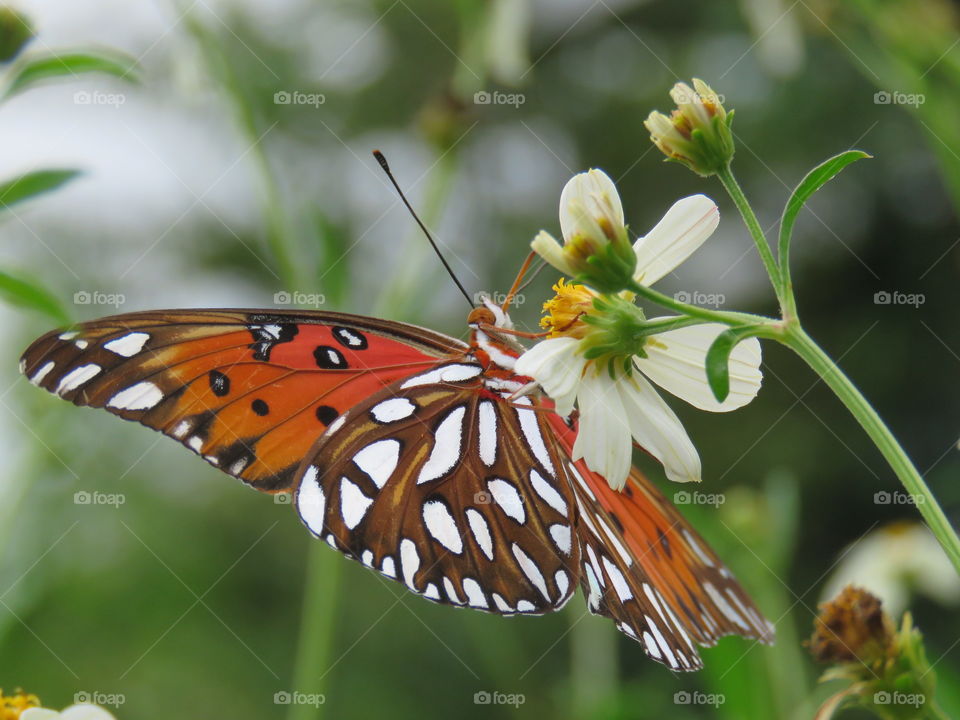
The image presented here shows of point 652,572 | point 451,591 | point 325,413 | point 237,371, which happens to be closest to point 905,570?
point 652,572

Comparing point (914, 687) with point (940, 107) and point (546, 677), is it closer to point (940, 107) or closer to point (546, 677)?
point (940, 107)

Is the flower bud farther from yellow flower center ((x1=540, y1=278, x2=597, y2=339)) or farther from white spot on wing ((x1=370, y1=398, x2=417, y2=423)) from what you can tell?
white spot on wing ((x1=370, y1=398, x2=417, y2=423))

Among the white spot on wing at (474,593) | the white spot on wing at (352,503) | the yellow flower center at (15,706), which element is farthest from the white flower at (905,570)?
the yellow flower center at (15,706)

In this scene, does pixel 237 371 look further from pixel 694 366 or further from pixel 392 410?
pixel 694 366

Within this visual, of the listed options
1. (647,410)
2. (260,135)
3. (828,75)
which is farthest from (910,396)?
(647,410)

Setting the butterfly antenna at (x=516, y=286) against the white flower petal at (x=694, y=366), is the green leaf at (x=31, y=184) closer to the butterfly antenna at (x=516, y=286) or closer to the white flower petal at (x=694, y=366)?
the butterfly antenna at (x=516, y=286)

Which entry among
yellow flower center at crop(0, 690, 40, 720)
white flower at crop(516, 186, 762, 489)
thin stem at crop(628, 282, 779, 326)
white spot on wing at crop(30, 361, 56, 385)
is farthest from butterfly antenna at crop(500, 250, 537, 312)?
yellow flower center at crop(0, 690, 40, 720)
